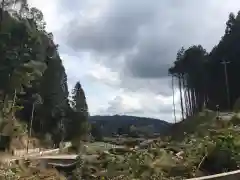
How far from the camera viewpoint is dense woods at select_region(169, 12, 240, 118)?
202 feet

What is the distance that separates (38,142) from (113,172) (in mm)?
43509

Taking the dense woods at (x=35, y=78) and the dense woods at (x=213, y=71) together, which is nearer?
the dense woods at (x=35, y=78)

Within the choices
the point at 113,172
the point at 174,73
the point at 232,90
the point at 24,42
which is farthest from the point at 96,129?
the point at 113,172

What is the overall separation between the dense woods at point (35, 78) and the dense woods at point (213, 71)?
17.8m

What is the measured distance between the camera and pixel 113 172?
11.6 meters

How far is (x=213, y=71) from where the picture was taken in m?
67.9

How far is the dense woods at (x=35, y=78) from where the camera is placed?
46.1 metres

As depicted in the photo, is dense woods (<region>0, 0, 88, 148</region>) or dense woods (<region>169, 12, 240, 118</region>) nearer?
dense woods (<region>0, 0, 88, 148</region>)

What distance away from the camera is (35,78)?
4872 cm

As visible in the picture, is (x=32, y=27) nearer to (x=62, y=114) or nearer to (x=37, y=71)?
(x=37, y=71)

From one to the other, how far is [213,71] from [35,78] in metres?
29.5

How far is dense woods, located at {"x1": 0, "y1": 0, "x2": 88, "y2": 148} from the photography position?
4609 cm

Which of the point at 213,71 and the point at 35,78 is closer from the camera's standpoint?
the point at 35,78

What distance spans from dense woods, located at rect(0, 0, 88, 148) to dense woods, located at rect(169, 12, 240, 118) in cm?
1782
